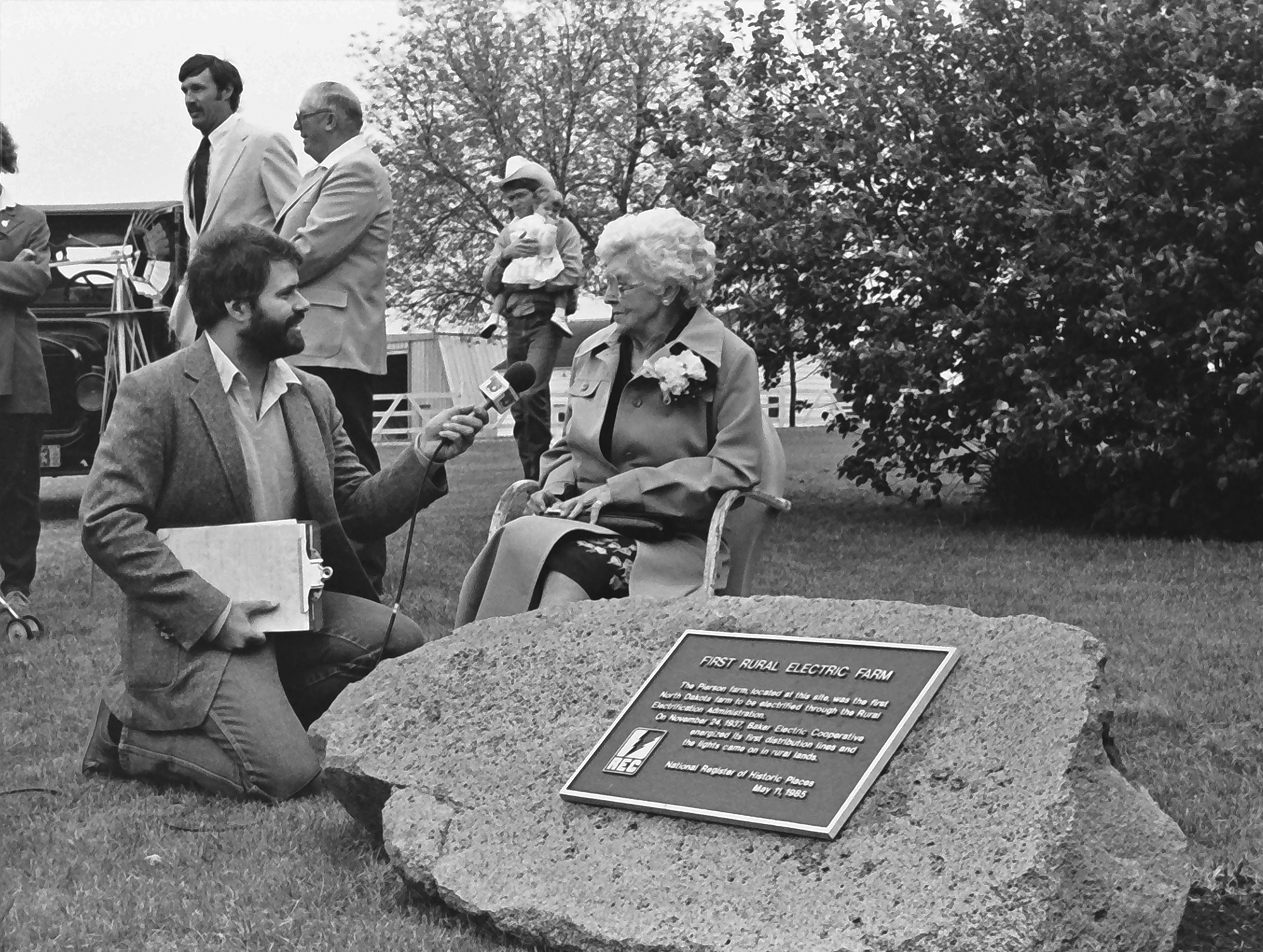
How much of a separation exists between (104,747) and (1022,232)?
Result: 6537mm

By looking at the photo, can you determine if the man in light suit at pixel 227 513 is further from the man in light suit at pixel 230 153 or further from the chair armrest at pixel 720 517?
the man in light suit at pixel 230 153

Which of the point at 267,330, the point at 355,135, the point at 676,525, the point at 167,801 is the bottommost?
the point at 167,801

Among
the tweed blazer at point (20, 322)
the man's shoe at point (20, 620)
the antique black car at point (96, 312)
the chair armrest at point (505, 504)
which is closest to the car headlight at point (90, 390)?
the antique black car at point (96, 312)

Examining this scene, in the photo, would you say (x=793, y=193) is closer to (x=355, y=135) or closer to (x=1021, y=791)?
(x=355, y=135)

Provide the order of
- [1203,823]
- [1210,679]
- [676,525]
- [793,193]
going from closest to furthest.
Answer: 1. [1203,823]
2. [676,525]
3. [1210,679]
4. [793,193]

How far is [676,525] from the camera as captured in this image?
4898mm

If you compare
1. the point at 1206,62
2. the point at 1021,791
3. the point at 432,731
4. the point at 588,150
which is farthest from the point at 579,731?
the point at 588,150

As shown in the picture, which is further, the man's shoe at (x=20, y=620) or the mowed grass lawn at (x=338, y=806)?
the man's shoe at (x=20, y=620)

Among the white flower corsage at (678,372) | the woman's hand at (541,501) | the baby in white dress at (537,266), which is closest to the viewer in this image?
the white flower corsage at (678,372)

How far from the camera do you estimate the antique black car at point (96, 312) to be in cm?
1220

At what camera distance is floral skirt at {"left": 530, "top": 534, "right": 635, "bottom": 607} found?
4715mm

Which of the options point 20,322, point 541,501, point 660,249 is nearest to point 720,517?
point 541,501

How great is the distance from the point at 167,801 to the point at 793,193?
269 inches

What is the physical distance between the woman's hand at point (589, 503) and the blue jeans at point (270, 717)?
0.64 m
